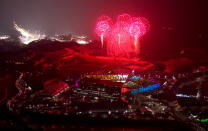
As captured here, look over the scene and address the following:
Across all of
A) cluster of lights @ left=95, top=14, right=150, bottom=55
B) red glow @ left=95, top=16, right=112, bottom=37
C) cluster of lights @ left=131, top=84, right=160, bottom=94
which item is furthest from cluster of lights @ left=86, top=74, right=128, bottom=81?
red glow @ left=95, top=16, right=112, bottom=37

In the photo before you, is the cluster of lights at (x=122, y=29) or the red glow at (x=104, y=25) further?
the red glow at (x=104, y=25)

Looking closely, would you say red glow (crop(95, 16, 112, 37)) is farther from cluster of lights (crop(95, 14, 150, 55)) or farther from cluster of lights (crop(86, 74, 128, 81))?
cluster of lights (crop(86, 74, 128, 81))

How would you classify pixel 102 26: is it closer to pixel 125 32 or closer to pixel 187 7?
pixel 125 32

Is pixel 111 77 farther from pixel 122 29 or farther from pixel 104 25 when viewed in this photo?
pixel 122 29

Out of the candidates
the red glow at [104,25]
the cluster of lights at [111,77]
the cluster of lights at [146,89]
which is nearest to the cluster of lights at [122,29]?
the red glow at [104,25]

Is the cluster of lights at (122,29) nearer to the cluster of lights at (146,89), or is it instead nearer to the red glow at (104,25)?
the red glow at (104,25)

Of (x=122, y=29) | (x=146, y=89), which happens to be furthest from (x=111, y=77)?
(x=122, y=29)

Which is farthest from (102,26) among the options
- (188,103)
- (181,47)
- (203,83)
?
(188,103)

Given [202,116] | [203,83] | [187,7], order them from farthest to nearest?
[187,7] < [203,83] < [202,116]
